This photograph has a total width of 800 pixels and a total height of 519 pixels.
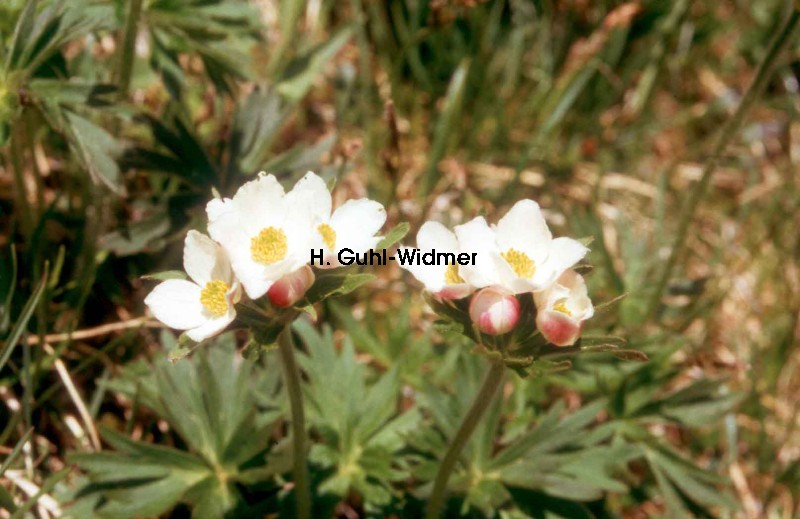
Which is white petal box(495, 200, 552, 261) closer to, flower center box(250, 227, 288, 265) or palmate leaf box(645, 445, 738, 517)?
flower center box(250, 227, 288, 265)

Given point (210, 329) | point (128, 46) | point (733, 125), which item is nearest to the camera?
point (210, 329)

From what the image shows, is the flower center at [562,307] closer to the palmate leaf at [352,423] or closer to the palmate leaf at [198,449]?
the palmate leaf at [352,423]

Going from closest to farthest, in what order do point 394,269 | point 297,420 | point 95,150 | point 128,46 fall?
point 297,420, point 95,150, point 128,46, point 394,269

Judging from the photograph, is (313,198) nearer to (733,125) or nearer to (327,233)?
(327,233)

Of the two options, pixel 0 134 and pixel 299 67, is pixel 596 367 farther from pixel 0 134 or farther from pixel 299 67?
pixel 0 134

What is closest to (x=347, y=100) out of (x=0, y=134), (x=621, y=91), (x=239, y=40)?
(x=239, y=40)

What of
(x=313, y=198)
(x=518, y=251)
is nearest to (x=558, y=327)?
(x=518, y=251)
